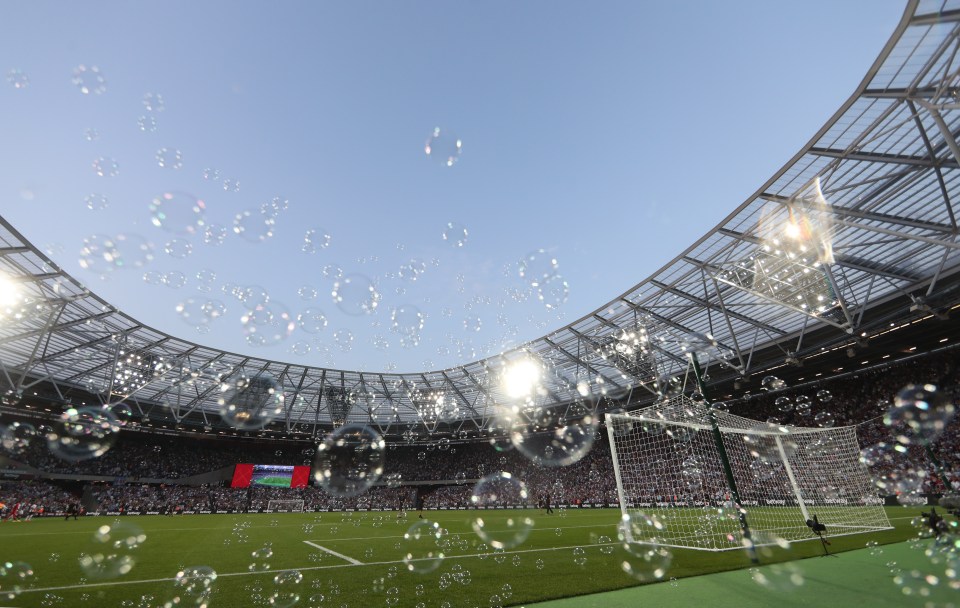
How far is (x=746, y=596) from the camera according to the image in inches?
279

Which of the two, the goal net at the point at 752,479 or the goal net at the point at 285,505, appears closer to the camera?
the goal net at the point at 752,479

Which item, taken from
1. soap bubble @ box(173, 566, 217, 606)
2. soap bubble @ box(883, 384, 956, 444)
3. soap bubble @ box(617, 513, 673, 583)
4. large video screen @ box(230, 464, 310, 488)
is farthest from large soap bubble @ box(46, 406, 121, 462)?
soap bubble @ box(883, 384, 956, 444)

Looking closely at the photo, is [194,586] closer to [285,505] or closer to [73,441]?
[73,441]

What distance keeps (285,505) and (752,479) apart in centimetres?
4949

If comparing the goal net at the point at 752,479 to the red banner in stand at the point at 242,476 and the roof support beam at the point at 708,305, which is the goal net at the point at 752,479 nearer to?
the roof support beam at the point at 708,305

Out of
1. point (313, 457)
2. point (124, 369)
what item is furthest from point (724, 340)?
point (313, 457)

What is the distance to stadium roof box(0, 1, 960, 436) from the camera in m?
13.2

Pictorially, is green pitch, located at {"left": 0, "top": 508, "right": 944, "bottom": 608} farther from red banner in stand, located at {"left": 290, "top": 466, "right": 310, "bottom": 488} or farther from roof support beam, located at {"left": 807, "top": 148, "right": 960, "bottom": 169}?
red banner in stand, located at {"left": 290, "top": 466, "right": 310, "bottom": 488}

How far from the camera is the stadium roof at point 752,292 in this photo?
43.2ft

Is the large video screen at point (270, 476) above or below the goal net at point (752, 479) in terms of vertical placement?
above

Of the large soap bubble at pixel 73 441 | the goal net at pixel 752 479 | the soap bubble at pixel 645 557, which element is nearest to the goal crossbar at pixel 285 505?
the large soap bubble at pixel 73 441

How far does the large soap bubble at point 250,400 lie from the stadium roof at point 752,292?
1783 mm

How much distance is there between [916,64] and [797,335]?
18251 mm

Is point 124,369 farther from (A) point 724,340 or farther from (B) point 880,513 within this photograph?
(B) point 880,513
